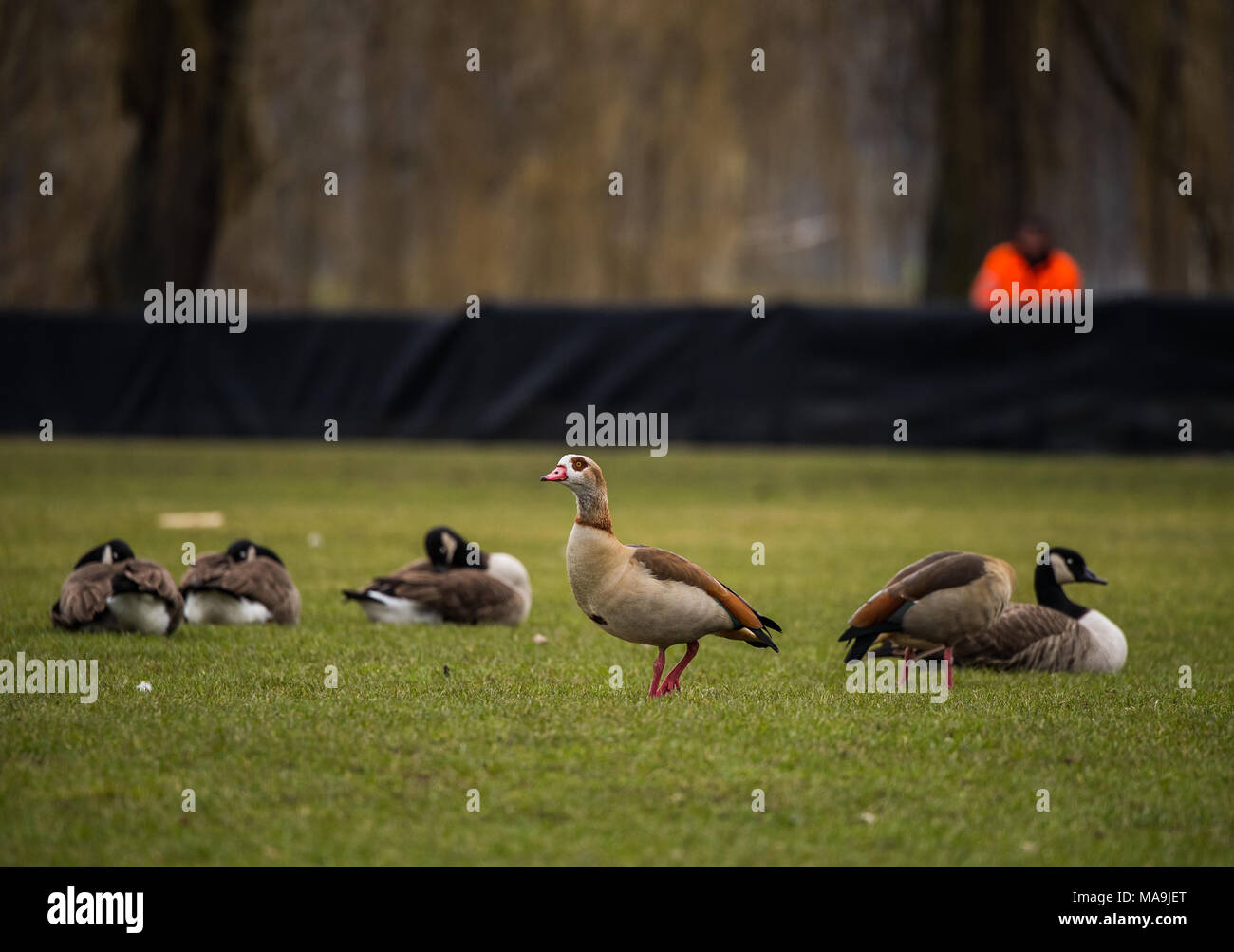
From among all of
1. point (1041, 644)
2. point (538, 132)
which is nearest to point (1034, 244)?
point (538, 132)

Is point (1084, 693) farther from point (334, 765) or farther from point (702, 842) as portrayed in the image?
point (334, 765)

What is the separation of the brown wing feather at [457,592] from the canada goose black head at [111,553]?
4.33 ft

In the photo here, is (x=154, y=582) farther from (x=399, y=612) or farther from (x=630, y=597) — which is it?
(x=630, y=597)

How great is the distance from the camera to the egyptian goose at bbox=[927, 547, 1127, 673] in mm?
7320

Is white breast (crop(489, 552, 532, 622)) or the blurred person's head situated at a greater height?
the blurred person's head

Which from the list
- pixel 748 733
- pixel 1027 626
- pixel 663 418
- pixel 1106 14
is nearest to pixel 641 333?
pixel 663 418

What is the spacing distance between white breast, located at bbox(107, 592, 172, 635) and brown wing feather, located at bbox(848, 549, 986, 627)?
3.43 meters

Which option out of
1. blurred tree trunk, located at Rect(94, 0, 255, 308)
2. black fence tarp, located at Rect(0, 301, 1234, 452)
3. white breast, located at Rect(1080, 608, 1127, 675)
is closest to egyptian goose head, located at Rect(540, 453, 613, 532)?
white breast, located at Rect(1080, 608, 1127, 675)

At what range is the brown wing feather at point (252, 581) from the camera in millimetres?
8164

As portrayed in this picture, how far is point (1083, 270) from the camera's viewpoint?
102ft

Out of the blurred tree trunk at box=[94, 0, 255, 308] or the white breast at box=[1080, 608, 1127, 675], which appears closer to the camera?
the white breast at box=[1080, 608, 1127, 675]

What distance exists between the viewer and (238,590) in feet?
26.8
